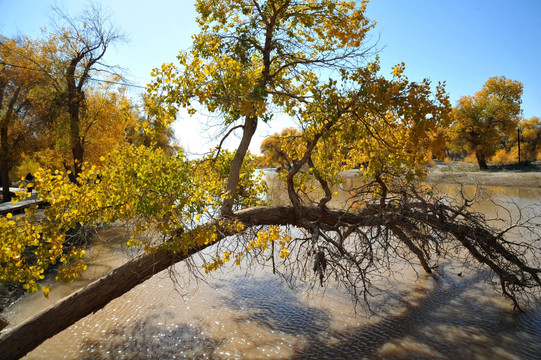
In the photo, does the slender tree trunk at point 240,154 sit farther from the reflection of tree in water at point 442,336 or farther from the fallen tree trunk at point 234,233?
the reflection of tree in water at point 442,336

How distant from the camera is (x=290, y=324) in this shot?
526 cm

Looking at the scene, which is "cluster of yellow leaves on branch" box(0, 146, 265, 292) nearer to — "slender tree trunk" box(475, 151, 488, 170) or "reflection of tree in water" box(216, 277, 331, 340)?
"reflection of tree in water" box(216, 277, 331, 340)

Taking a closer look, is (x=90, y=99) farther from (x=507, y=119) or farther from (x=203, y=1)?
(x=507, y=119)

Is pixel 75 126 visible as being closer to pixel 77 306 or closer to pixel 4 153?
pixel 4 153

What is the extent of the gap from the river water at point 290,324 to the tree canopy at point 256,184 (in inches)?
23.0

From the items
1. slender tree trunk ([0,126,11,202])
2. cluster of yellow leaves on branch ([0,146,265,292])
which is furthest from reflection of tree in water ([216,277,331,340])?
slender tree trunk ([0,126,11,202])

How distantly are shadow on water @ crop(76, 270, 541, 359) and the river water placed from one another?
13 millimetres

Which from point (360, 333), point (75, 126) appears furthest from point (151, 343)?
point (75, 126)

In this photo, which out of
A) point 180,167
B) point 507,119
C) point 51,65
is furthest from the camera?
point 507,119

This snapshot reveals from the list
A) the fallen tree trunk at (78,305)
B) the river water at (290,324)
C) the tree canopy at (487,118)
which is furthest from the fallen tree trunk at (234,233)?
the tree canopy at (487,118)

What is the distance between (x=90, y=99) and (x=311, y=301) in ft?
48.0

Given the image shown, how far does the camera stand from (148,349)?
4.62m

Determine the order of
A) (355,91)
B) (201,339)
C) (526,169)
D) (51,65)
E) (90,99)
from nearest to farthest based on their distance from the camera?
(201,339)
(355,91)
(51,65)
(90,99)
(526,169)

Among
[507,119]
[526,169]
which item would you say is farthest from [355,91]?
[507,119]
